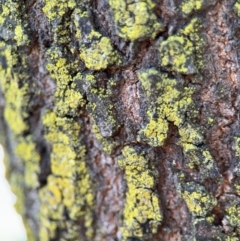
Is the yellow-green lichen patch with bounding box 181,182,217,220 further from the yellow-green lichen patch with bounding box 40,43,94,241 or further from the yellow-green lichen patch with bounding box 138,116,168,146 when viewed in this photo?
the yellow-green lichen patch with bounding box 40,43,94,241

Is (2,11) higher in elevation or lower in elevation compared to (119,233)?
higher

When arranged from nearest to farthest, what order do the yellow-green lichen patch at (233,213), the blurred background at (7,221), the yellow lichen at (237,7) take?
the yellow lichen at (237,7) < the yellow-green lichen patch at (233,213) < the blurred background at (7,221)

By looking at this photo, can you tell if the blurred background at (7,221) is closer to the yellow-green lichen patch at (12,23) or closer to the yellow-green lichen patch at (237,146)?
the yellow-green lichen patch at (12,23)

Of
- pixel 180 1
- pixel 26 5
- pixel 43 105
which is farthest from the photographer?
pixel 43 105

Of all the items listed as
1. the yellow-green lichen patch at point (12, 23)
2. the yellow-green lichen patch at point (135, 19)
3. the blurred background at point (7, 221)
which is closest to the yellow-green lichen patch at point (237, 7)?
the yellow-green lichen patch at point (135, 19)

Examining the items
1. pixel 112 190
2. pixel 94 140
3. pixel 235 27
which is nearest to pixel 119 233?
pixel 112 190

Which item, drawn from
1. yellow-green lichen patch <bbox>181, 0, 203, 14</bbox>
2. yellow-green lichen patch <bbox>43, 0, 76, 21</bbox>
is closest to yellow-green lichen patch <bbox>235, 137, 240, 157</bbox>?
yellow-green lichen patch <bbox>181, 0, 203, 14</bbox>

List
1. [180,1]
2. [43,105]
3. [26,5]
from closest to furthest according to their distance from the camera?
[180,1], [26,5], [43,105]

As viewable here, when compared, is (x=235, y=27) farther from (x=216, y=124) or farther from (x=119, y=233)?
(x=119, y=233)
